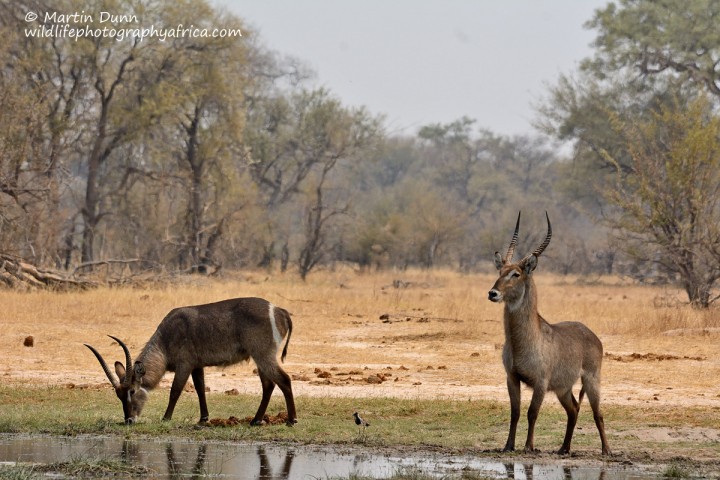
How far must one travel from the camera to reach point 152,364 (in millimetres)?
8336

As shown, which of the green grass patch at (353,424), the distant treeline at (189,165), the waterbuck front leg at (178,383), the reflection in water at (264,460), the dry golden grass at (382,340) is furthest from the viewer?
the distant treeline at (189,165)

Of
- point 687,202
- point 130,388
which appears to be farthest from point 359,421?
point 687,202

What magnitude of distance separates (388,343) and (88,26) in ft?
49.2

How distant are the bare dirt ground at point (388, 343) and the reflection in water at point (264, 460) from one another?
1252 mm

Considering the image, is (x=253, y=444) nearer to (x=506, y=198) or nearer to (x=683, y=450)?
(x=683, y=450)

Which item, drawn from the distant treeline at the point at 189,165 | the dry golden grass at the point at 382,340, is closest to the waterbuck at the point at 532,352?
the dry golden grass at the point at 382,340

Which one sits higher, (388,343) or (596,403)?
(596,403)

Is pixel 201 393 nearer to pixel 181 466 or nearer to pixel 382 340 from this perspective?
pixel 181 466

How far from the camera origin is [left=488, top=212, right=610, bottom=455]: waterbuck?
711cm

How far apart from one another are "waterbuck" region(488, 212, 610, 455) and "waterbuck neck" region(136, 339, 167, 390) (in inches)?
112

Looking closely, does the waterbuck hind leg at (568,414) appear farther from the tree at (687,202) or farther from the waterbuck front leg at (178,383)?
the tree at (687,202)

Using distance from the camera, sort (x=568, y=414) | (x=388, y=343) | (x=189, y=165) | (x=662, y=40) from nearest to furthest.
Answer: (x=568, y=414), (x=388, y=343), (x=189, y=165), (x=662, y=40)

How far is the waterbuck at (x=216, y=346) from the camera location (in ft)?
27.2

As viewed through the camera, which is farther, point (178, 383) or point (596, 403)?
point (178, 383)
